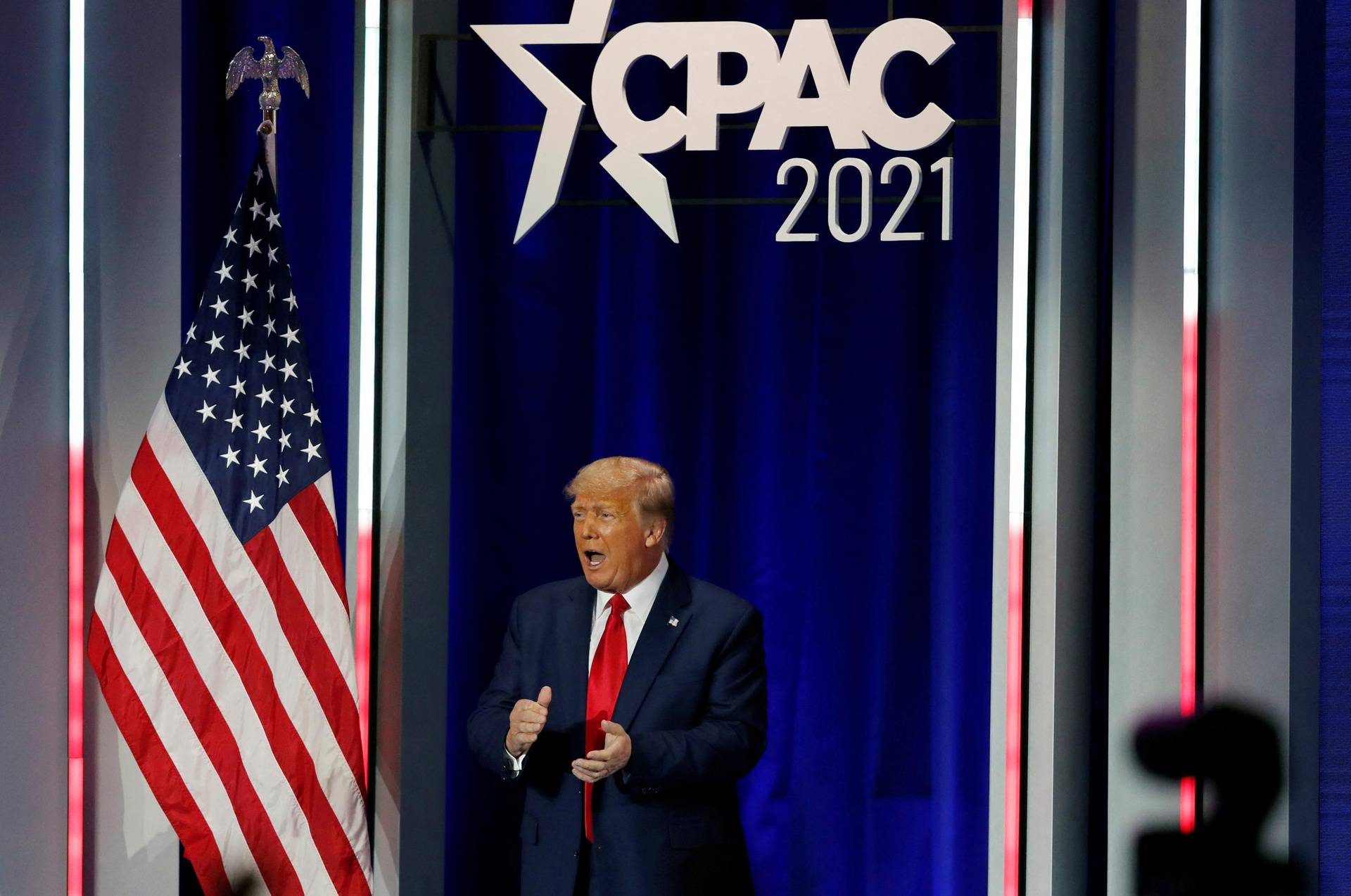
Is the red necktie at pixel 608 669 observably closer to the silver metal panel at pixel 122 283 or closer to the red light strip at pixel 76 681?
the silver metal panel at pixel 122 283

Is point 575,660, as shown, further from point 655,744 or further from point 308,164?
point 308,164

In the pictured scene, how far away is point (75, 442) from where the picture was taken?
2.99 meters

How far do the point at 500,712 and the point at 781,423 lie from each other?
953 mm

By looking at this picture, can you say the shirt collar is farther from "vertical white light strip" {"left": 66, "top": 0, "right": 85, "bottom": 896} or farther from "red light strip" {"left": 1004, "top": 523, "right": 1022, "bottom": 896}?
"vertical white light strip" {"left": 66, "top": 0, "right": 85, "bottom": 896}

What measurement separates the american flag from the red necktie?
20.8 inches

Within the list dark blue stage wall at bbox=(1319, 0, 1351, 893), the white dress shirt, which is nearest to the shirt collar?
the white dress shirt

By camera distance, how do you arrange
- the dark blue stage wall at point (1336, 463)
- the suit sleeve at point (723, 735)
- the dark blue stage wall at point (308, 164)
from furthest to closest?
the dark blue stage wall at point (308, 164) → the suit sleeve at point (723, 735) → the dark blue stage wall at point (1336, 463)

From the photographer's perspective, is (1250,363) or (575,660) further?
(575,660)

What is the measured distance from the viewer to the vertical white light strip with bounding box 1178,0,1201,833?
2.63 m

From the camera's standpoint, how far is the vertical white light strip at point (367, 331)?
302 cm

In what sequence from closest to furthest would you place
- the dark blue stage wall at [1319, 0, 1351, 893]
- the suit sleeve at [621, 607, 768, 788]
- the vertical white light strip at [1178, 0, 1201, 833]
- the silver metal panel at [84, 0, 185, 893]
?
the dark blue stage wall at [1319, 0, 1351, 893] < the vertical white light strip at [1178, 0, 1201, 833] < the suit sleeve at [621, 607, 768, 788] < the silver metal panel at [84, 0, 185, 893]

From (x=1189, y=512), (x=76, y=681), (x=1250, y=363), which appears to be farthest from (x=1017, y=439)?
(x=76, y=681)

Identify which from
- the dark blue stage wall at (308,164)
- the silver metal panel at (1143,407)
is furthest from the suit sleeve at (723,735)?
the dark blue stage wall at (308,164)

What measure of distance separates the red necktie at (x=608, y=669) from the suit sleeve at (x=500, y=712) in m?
0.18
